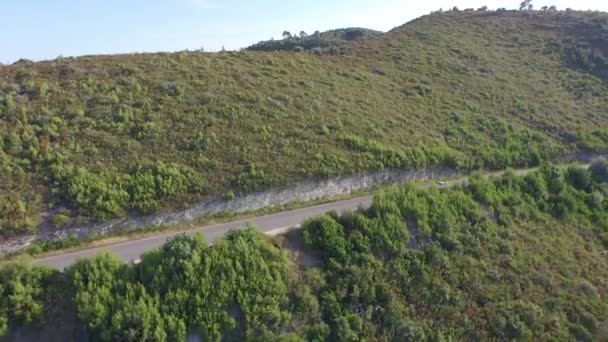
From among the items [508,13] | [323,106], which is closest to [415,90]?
[323,106]

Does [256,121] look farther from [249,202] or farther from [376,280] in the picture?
[376,280]

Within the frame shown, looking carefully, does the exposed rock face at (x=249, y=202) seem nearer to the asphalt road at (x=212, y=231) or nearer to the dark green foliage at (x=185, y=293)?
the asphalt road at (x=212, y=231)

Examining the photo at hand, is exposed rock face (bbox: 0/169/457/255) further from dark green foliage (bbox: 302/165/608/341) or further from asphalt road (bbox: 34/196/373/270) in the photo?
dark green foliage (bbox: 302/165/608/341)

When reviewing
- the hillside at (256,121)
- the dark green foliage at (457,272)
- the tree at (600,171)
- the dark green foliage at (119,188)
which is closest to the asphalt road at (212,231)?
the hillside at (256,121)

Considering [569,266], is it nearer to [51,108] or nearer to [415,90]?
[415,90]

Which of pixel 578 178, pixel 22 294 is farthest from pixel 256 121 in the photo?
pixel 578 178
